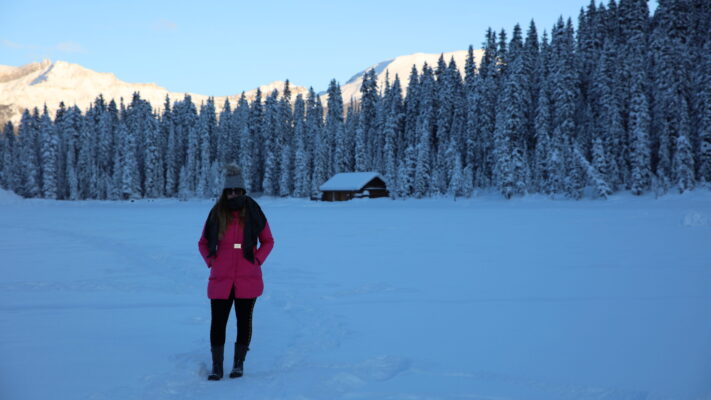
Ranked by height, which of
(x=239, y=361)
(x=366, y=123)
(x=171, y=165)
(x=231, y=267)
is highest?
(x=366, y=123)

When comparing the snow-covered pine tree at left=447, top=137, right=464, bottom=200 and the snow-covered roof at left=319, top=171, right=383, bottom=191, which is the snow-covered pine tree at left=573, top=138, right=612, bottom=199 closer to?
the snow-covered pine tree at left=447, top=137, right=464, bottom=200

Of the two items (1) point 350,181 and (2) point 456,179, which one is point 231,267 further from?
(1) point 350,181

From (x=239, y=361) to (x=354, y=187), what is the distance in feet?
191

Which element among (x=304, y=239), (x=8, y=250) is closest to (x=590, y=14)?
(x=304, y=239)

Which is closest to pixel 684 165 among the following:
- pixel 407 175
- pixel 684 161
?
pixel 684 161

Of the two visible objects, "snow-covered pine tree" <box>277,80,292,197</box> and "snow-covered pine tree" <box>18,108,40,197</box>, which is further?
"snow-covered pine tree" <box>18,108,40,197</box>

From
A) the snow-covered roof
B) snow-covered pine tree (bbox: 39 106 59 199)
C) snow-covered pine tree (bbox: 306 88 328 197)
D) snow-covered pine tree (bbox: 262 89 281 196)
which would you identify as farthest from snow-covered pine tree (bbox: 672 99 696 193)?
snow-covered pine tree (bbox: 39 106 59 199)

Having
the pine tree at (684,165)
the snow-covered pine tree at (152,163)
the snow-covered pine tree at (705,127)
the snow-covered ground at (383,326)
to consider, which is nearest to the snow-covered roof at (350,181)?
the snow-covered pine tree at (152,163)

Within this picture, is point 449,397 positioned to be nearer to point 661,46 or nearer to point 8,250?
point 8,250

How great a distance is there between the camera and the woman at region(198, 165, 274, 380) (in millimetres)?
4816

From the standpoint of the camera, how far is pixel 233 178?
4.88 meters

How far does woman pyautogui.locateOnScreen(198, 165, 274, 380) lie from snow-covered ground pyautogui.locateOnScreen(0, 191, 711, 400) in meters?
0.42

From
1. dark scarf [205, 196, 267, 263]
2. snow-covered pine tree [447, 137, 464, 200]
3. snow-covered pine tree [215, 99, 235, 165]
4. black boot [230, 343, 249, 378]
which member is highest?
snow-covered pine tree [215, 99, 235, 165]

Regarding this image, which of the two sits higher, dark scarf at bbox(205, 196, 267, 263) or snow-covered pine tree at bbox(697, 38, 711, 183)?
snow-covered pine tree at bbox(697, 38, 711, 183)
